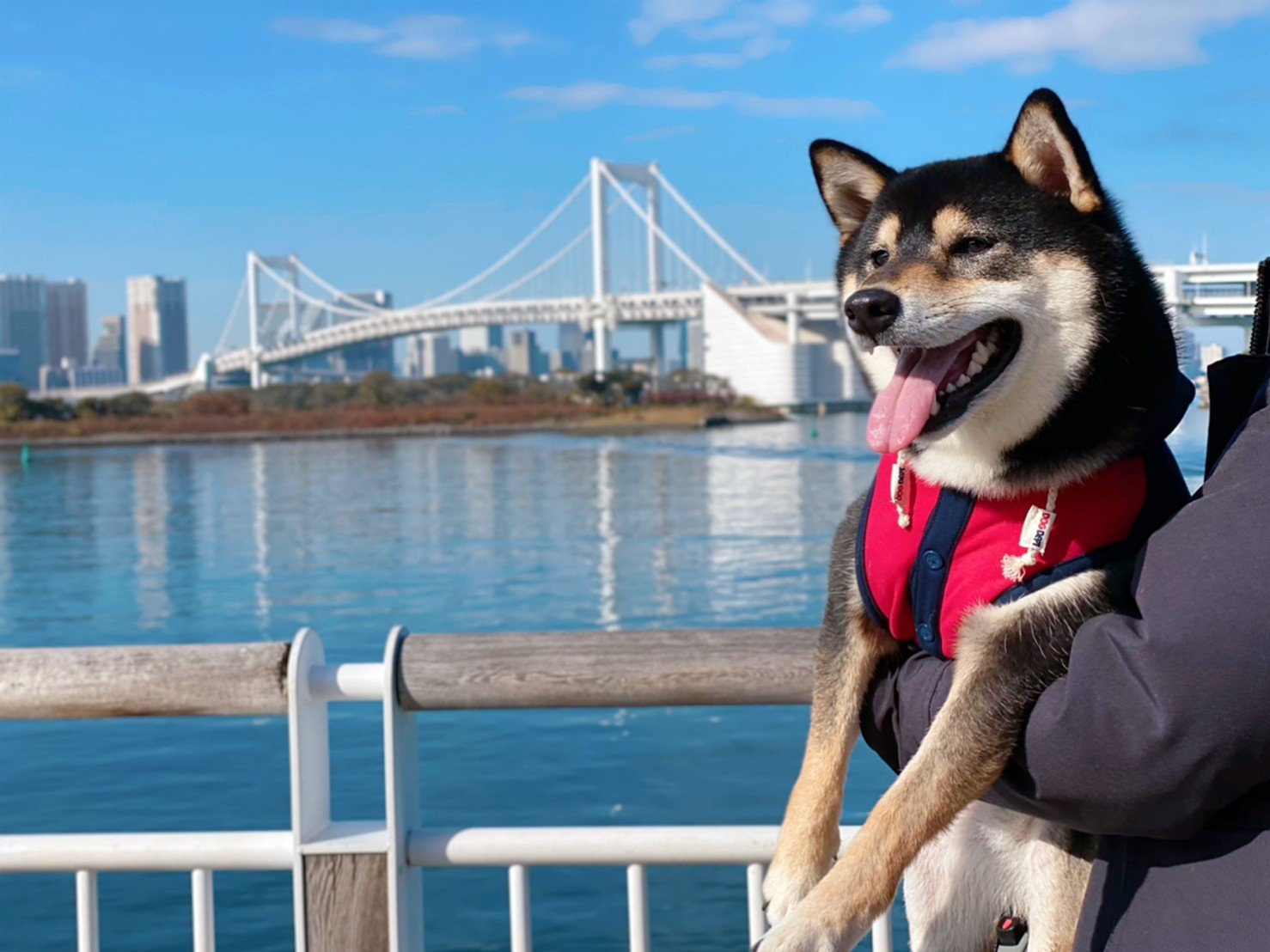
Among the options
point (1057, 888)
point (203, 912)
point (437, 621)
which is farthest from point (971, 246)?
point (437, 621)

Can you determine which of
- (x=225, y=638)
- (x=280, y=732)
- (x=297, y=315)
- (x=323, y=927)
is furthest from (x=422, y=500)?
(x=297, y=315)

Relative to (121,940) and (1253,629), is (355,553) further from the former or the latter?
(1253,629)

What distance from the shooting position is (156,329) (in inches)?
4045

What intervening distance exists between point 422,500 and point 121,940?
62.5 feet

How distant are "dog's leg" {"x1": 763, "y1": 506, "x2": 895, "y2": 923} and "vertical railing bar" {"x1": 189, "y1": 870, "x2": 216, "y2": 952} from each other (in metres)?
0.82

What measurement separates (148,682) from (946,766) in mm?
1047

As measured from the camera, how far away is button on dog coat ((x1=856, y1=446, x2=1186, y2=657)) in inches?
43.4

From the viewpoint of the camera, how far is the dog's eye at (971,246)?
1.21 meters

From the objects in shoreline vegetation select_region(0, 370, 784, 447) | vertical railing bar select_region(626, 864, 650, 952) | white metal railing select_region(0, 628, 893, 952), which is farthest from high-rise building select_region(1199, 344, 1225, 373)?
shoreline vegetation select_region(0, 370, 784, 447)

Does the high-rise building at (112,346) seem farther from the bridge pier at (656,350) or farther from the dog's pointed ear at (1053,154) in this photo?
the dog's pointed ear at (1053,154)

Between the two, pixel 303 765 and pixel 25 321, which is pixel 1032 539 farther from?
pixel 25 321

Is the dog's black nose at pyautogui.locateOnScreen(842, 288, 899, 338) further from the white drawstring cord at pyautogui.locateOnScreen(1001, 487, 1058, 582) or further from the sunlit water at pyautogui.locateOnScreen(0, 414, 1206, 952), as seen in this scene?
the sunlit water at pyautogui.locateOnScreen(0, 414, 1206, 952)

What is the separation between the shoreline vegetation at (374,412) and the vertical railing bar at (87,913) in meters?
43.9

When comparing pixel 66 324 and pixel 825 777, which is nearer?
pixel 825 777
